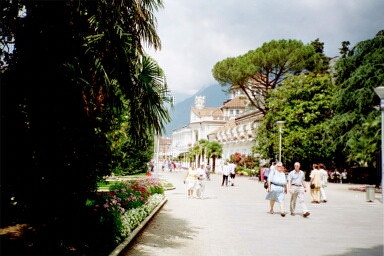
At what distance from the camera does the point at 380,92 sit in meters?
9.99

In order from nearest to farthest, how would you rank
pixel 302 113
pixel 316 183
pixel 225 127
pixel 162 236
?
pixel 162 236 → pixel 316 183 → pixel 302 113 → pixel 225 127

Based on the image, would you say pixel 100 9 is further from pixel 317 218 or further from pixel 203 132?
pixel 203 132

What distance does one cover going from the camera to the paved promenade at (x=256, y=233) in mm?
8102

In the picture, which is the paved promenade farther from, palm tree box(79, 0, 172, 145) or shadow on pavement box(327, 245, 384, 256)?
palm tree box(79, 0, 172, 145)

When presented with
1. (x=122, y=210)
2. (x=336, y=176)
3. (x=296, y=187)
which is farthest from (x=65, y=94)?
(x=336, y=176)

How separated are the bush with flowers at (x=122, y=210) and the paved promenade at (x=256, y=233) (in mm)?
347

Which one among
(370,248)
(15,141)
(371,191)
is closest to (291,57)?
(371,191)

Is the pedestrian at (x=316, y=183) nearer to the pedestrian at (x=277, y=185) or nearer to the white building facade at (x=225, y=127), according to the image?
the pedestrian at (x=277, y=185)

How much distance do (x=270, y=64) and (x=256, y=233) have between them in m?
34.5

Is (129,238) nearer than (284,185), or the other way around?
(129,238)

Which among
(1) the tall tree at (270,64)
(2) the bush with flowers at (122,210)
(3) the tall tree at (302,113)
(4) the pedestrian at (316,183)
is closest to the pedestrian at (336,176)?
(3) the tall tree at (302,113)

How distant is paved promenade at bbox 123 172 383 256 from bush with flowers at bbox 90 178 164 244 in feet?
1.14

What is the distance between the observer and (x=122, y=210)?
944 cm

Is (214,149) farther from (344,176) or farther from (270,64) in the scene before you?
(344,176)
